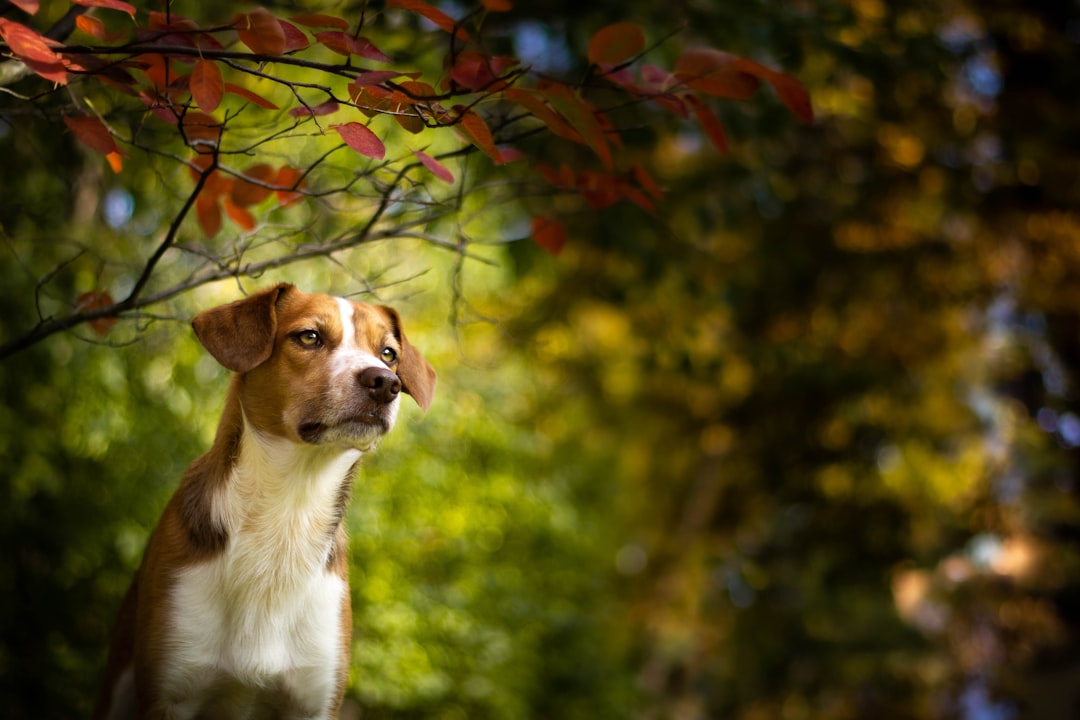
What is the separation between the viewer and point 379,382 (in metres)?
2.23

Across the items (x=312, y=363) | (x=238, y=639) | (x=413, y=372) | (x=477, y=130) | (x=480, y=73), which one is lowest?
(x=238, y=639)

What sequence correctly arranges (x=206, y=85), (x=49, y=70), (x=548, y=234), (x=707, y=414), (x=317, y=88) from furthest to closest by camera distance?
(x=707, y=414) < (x=548, y=234) < (x=317, y=88) < (x=206, y=85) < (x=49, y=70)

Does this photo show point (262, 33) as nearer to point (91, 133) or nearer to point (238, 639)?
point (91, 133)

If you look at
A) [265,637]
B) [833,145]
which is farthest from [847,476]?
[265,637]

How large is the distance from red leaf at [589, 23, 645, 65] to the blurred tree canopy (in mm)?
1850

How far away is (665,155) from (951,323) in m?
2.89

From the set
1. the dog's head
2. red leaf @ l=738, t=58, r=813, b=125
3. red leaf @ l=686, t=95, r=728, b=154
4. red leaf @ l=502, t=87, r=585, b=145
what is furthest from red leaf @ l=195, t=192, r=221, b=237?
red leaf @ l=738, t=58, r=813, b=125

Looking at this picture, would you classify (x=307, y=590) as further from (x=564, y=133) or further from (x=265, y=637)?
(x=564, y=133)

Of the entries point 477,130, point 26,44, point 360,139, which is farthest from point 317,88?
point 26,44

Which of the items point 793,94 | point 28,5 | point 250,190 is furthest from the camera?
point 250,190

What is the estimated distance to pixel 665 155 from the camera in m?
9.17

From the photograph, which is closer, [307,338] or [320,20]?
[320,20]

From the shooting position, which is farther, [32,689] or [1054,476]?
[1054,476]

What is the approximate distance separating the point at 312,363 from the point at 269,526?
16.4 inches
